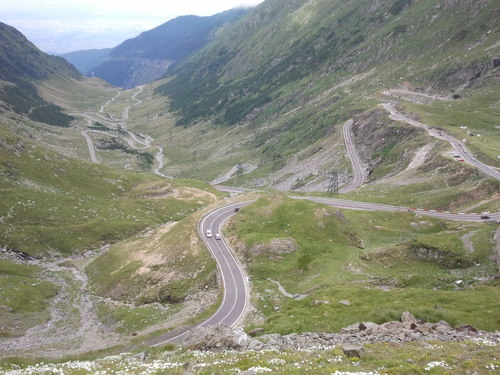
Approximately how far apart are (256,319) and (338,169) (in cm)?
13819

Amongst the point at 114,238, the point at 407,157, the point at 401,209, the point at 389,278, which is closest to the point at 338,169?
the point at 407,157

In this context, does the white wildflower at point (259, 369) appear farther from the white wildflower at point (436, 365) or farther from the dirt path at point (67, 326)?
the dirt path at point (67, 326)

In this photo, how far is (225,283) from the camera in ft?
251

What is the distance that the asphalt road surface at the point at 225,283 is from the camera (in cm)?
6334

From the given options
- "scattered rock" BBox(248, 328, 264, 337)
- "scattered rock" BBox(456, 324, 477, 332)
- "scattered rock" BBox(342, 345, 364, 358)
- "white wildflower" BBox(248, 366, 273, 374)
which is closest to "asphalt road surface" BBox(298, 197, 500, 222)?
"scattered rock" BBox(456, 324, 477, 332)

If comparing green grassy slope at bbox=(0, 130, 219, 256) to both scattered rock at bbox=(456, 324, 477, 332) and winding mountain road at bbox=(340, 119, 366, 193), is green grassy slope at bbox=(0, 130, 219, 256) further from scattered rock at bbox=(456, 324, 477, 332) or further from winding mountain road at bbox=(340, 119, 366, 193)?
scattered rock at bbox=(456, 324, 477, 332)

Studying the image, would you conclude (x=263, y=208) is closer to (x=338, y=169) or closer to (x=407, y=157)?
(x=407, y=157)

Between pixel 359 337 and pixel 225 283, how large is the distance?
39.2 m

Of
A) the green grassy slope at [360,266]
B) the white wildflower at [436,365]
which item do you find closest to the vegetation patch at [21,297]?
the green grassy slope at [360,266]

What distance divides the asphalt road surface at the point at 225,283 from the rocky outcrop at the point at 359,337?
16.3 m

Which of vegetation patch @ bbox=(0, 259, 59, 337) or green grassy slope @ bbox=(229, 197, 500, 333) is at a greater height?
green grassy slope @ bbox=(229, 197, 500, 333)

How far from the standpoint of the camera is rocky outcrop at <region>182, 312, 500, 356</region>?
39656mm

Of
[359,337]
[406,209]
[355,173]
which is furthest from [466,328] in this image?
[355,173]

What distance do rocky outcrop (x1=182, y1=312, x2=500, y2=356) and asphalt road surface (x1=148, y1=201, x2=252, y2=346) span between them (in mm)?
16285
